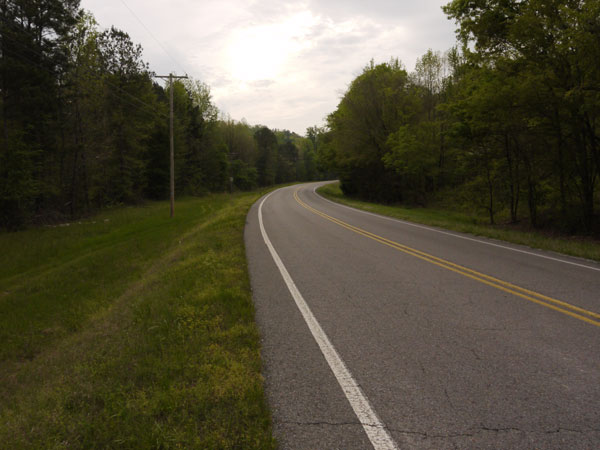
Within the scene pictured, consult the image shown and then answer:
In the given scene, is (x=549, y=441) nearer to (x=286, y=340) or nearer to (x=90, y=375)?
(x=286, y=340)

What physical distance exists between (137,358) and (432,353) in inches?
131

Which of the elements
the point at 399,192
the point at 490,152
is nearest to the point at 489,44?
the point at 490,152

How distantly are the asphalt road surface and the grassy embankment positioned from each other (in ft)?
1.22

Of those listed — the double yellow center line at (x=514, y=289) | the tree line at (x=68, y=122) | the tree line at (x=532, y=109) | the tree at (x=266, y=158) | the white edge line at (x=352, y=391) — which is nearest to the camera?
the white edge line at (x=352, y=391)

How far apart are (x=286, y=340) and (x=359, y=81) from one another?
35.4 m

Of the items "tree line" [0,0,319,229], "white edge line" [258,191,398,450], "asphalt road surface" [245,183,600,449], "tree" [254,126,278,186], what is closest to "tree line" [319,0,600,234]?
"asphalt road surface" [245,183,600,449]

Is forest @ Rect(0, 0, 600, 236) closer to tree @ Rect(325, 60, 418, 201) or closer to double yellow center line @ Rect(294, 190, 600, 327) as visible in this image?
tree @ Rect(325, 60, 418, 201)

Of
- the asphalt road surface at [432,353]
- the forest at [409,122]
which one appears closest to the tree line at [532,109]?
the forest at [409,122]

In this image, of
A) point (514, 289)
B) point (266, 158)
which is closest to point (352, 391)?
point (514, 289)

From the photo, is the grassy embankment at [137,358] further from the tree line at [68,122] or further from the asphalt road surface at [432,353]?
the tree line at [68,122]

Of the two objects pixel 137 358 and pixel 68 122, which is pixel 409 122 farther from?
pixel 137 358

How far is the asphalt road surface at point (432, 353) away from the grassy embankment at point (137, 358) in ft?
1.22

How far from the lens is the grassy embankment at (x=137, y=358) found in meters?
2.69

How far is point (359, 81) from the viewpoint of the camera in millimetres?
35094
